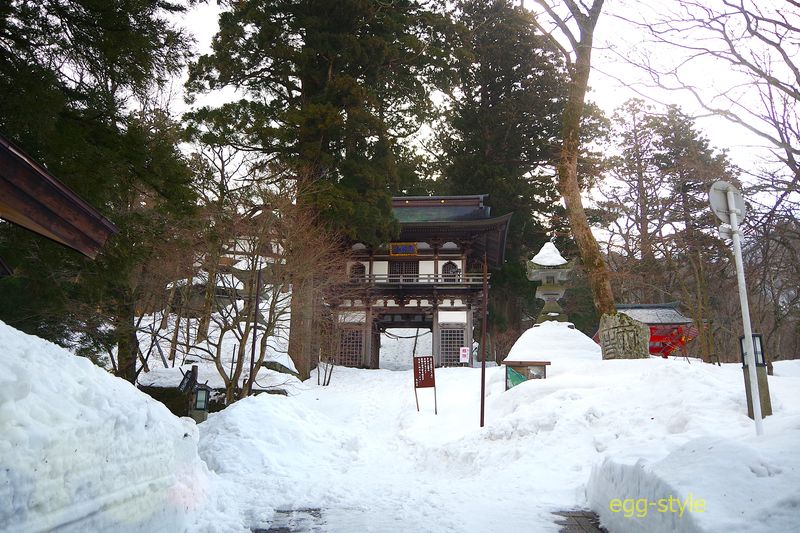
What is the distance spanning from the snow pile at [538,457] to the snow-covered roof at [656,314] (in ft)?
32.6

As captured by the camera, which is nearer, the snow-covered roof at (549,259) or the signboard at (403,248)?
the snow-covered roof at (549,259)

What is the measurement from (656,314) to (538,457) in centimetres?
1801

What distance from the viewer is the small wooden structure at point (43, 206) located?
13.6ft

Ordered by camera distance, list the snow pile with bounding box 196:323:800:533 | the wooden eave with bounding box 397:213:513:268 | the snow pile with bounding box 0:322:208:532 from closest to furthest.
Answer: the snow pile with bounding box 0:322:208:532, the snow pile with bounding box 196:323:800:533, the wooden eave with bounding box 397:213:513:268

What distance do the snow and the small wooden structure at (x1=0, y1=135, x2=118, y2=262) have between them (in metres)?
1.42

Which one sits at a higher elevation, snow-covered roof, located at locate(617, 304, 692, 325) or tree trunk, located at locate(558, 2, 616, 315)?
tree trunk, located at locate(558, 2, 616, 315)

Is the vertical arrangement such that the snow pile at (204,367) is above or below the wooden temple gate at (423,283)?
below

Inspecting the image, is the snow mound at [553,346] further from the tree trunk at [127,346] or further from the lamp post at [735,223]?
the tree trunk at [127,346]

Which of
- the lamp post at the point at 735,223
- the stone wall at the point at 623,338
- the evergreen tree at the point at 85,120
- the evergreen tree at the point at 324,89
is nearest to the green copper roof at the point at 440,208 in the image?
the evergreen tree at the point at 324,89

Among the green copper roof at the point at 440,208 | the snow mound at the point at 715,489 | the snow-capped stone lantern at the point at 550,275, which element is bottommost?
the snow mound at the point at 715,489

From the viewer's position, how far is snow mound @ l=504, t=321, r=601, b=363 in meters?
12.1

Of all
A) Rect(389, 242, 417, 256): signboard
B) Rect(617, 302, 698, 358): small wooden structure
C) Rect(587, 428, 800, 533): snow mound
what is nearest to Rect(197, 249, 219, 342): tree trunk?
Rect(587, 428, 800, 533): snow mound

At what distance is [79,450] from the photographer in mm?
3004

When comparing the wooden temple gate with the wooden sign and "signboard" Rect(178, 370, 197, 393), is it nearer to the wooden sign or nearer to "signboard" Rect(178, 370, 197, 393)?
the wooden sign
